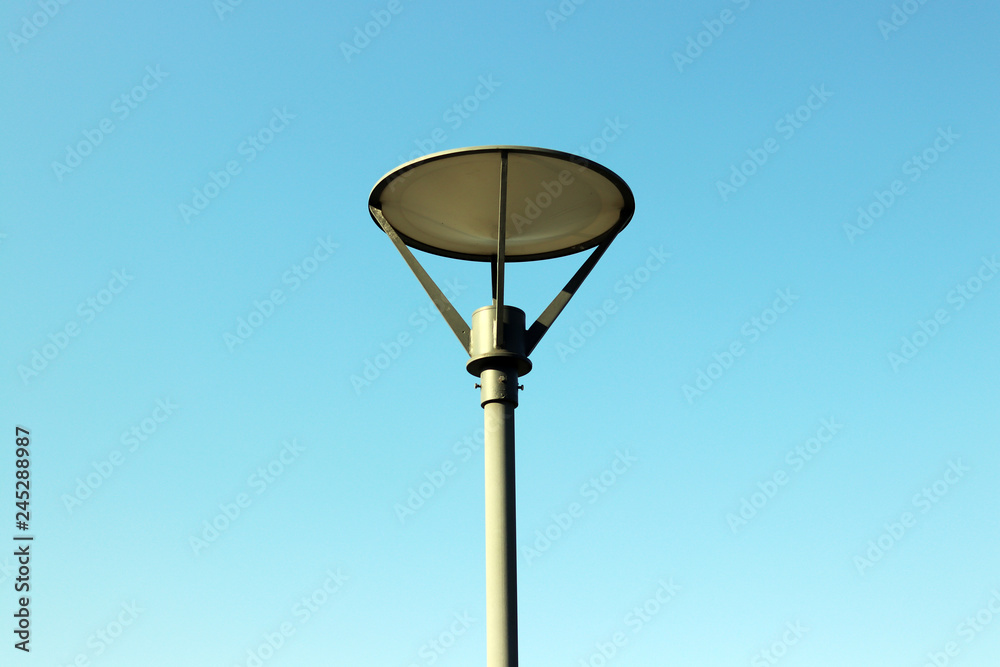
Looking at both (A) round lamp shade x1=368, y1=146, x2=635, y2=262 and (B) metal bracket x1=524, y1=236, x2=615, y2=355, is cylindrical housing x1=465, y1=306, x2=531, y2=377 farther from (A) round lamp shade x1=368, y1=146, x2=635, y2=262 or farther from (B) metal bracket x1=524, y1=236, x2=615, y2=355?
(A) round lamp shade x1=368, y1=146, x2=635, y2=262

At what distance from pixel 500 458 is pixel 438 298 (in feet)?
4.30

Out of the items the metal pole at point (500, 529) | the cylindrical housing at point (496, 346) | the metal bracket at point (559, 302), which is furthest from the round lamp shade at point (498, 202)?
the metal pole at point (500, 529)

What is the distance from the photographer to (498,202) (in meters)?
7.96

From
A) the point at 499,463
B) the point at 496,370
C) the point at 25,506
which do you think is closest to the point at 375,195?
the point at 496,370

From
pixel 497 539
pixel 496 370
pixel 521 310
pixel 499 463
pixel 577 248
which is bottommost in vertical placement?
pixel 497 539

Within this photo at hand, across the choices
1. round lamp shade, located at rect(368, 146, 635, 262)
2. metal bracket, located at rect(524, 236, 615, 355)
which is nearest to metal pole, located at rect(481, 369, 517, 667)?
metal bracket, located at rect(524, 236, 615, 355)

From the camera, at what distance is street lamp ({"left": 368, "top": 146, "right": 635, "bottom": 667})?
23.2 feet

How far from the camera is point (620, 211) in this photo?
8.20 meters

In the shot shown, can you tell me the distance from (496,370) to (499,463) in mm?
665

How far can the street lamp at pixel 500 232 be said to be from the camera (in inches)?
279

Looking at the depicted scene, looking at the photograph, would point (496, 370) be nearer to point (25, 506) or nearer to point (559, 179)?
point (559, 179)

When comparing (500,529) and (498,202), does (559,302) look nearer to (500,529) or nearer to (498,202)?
(498,202)

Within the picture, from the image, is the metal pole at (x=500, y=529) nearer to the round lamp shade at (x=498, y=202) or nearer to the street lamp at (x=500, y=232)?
the street lamp at (x=500, y=232)

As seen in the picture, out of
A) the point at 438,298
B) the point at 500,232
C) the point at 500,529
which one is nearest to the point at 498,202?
the point at 500,232
